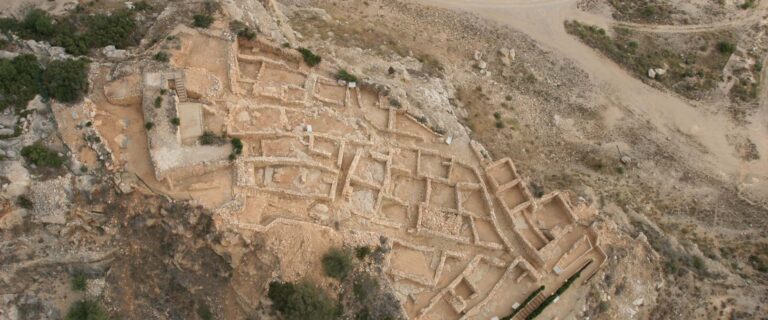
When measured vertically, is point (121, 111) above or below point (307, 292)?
above

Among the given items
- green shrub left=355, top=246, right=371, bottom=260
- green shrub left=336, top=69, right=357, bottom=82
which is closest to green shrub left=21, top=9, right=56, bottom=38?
green shrub left=336, top=69, right=357, bottom=82

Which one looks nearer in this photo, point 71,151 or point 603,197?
point 71,151

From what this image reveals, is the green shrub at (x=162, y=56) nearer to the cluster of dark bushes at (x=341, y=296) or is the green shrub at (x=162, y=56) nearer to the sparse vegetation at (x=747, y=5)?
the cluster of dark bushes at (x=341, y=296)

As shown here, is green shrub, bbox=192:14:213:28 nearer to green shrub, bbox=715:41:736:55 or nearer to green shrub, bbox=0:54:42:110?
green shrub, bbox=0:54:42:110

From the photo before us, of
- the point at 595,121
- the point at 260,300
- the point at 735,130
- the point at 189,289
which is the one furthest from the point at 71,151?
the point at 735,130

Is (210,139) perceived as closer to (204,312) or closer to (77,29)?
(204,312)

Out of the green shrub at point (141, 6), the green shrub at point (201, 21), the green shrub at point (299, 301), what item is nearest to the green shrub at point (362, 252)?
Answer: the green shrub at point (299, 301)

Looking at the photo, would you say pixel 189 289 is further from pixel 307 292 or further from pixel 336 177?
pixel 336 177
